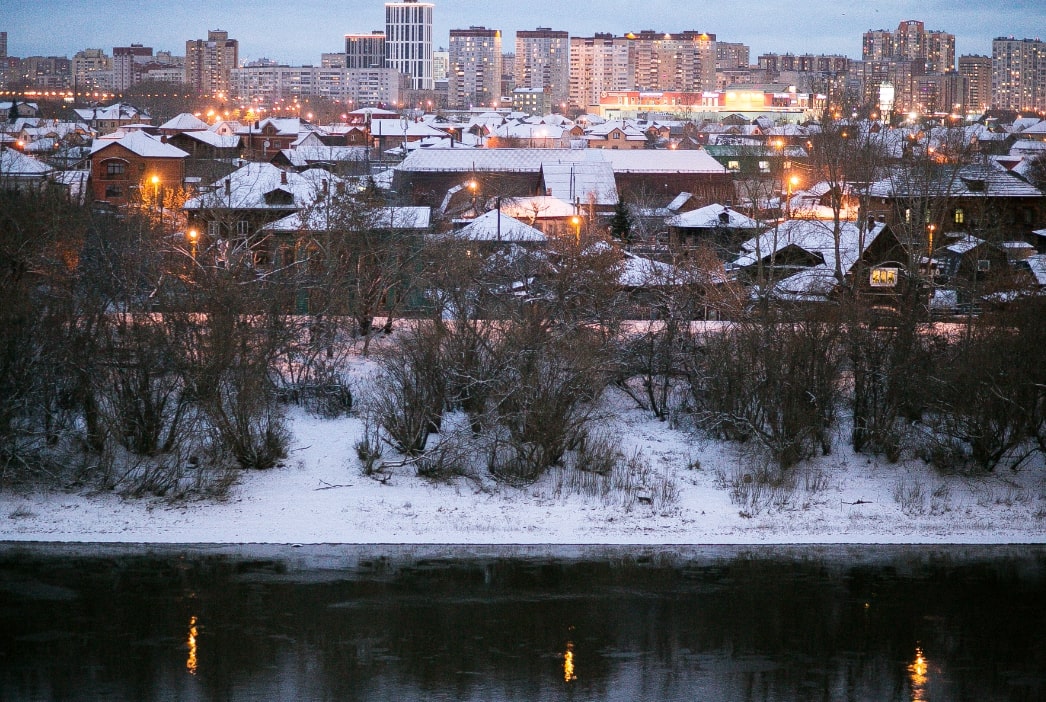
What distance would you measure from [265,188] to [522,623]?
54.6ft

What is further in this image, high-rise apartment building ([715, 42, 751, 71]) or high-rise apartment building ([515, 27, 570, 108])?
high-rise apartment building ([715, 42, 751, 71])

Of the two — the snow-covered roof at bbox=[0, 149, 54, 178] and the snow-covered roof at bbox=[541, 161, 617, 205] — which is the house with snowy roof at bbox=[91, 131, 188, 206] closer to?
the snow-covered roof at bbox=[0, 149, 54, 178]

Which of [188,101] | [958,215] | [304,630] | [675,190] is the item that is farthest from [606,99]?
[304,630]

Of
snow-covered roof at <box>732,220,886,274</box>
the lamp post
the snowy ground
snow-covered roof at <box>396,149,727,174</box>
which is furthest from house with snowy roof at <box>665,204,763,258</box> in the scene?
the snowy ground

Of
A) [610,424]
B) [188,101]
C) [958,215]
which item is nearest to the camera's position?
[610,424]

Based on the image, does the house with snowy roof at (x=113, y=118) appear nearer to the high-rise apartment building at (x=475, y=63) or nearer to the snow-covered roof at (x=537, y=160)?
the snow-covered roof at (x=537, y=160)

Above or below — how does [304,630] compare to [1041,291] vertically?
below

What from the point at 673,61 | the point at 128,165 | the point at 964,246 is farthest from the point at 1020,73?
the point at 964,246

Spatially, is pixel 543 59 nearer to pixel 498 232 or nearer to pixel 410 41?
pixel 410 41

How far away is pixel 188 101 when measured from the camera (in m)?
78.7

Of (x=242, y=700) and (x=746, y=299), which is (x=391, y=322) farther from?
(x=242, y=700)

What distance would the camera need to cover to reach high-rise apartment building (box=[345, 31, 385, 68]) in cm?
14438

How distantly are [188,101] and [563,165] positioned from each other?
5425 cm

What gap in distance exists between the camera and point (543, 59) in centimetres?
14212
